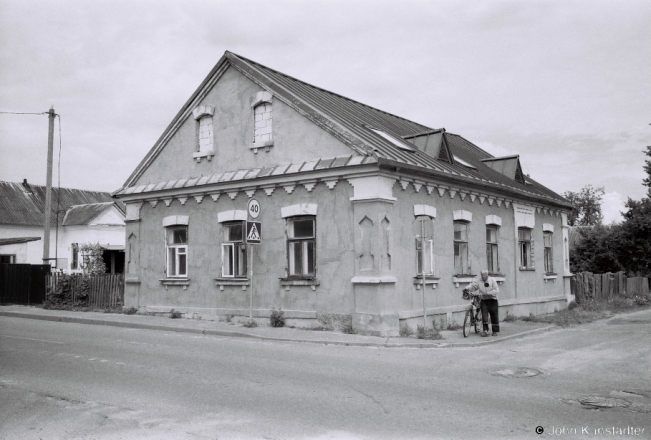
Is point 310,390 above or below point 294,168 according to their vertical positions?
below

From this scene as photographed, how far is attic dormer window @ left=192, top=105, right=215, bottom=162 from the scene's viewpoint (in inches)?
763

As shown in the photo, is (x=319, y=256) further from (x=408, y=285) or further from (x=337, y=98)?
(x=337, y=98)

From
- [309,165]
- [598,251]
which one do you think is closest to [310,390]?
[309,165]

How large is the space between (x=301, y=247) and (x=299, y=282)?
0.99m

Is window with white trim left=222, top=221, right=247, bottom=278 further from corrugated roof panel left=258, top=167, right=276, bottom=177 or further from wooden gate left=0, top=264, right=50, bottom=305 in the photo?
wooden gate left=0, top=264, right=50, bottom=305

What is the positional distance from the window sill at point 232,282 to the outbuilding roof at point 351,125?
378 centimetres

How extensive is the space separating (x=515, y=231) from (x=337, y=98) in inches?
321

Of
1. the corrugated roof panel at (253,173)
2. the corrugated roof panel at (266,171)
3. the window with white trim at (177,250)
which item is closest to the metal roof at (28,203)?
the window with white trim at (177,250)

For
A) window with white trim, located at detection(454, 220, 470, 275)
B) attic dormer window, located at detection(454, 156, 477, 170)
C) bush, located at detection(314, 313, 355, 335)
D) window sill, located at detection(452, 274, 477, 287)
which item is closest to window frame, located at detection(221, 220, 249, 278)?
bush, located at detection(314, 313, 355, 335)

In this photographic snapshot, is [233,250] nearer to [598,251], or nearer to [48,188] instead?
[48,188]

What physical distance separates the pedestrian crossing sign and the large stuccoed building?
0.99 metres

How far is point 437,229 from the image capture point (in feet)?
57.6

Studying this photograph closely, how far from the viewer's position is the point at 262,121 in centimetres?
1811

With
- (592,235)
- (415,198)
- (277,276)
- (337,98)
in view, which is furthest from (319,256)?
(592,235)
